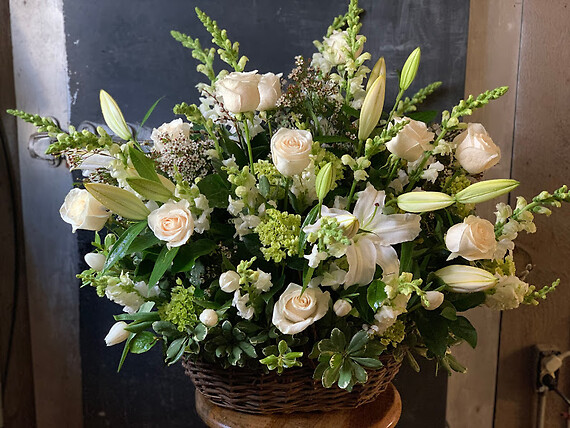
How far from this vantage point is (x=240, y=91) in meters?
0.72

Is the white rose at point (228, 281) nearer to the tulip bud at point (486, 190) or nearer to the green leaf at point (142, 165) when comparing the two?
the green leaf at point (142, 165)

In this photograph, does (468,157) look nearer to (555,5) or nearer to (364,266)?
(364,266)

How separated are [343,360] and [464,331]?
0.20 metres

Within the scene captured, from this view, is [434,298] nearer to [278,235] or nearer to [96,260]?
[278,235]

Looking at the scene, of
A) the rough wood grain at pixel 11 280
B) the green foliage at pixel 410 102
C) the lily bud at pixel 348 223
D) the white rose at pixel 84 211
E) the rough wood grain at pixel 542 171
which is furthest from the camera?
the rough wood grain at pixel 11 280

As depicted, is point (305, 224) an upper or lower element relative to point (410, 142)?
lower

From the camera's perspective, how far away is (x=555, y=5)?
1113mm

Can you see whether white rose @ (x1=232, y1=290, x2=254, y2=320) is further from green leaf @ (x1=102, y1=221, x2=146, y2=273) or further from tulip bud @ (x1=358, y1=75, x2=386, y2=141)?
tulip bud @ (x1=358, y1=75, x2=386, y2=141)

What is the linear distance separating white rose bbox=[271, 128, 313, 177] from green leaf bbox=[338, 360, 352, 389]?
28 cm

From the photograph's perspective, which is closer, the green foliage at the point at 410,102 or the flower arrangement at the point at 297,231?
the flower arrangement at the point at 297,231

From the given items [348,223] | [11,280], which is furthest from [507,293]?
[11,280]

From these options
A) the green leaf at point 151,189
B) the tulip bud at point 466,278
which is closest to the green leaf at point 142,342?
the green leaf at point 151,189

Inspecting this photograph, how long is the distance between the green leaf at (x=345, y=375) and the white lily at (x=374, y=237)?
0.39 ft

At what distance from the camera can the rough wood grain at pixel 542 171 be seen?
3.69 feet
